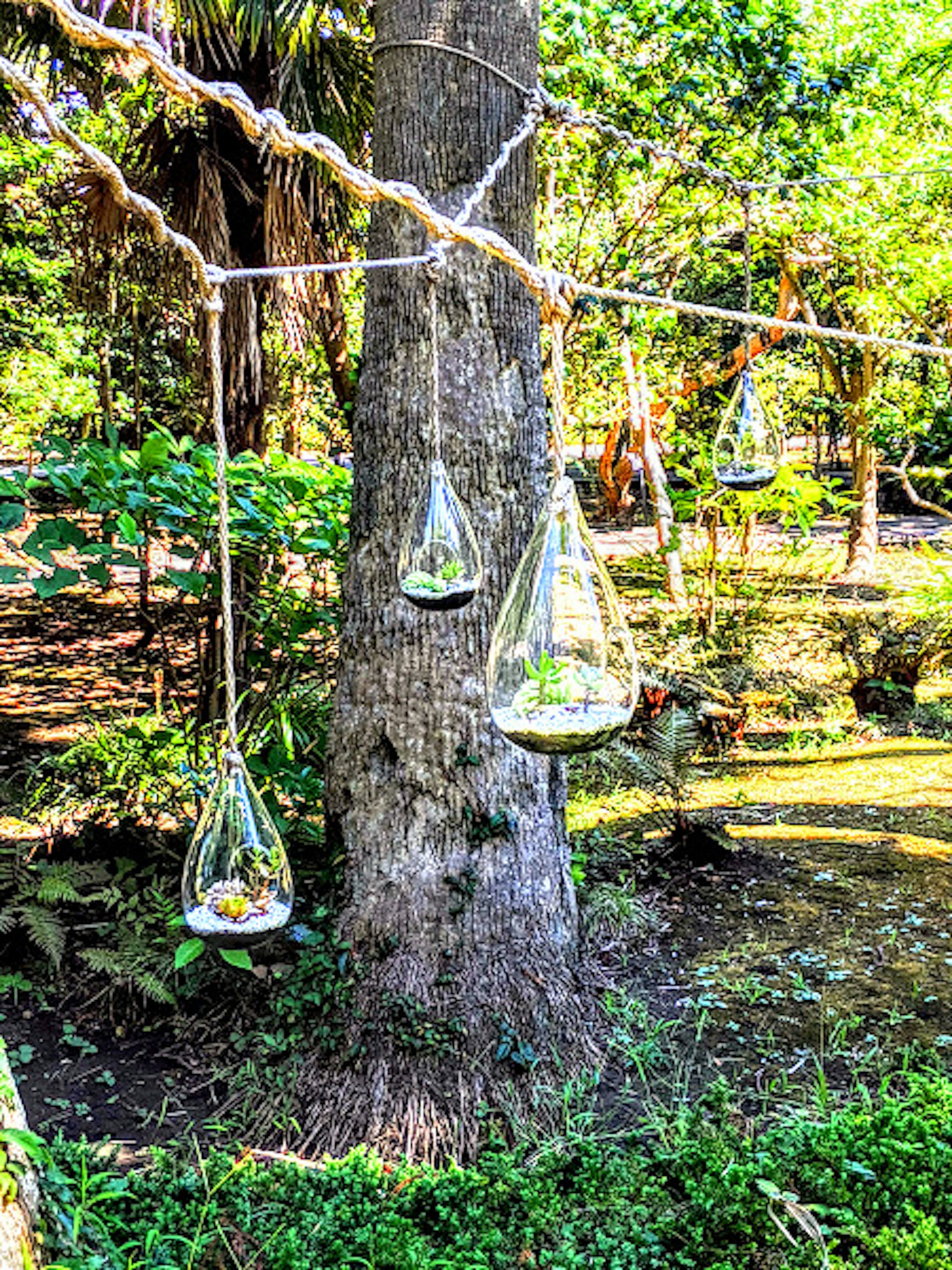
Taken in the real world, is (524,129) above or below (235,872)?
above

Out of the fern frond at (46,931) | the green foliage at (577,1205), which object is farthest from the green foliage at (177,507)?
the green foliage at (577,1205)

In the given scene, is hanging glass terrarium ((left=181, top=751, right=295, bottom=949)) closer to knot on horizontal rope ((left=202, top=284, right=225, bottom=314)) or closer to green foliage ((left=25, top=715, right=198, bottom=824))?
knot on horizontal rope ((left=202, top=284, right=225, bottom=314))

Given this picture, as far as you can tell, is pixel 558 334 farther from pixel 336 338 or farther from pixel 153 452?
pixel 336 338

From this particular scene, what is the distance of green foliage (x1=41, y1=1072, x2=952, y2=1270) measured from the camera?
2689mm

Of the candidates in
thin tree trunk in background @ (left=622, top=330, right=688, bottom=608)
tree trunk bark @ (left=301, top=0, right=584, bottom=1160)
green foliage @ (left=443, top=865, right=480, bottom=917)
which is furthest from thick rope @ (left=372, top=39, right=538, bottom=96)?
thin tree trunk in background @ (left=622, top=330, right=688, bottom=608)

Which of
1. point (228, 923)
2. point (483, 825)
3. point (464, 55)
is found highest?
point (464, 55)

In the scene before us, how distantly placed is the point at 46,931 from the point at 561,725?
9.38 feet

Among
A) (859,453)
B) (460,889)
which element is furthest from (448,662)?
(859,453)

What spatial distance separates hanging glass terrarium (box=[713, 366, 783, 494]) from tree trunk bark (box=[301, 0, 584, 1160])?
77cm

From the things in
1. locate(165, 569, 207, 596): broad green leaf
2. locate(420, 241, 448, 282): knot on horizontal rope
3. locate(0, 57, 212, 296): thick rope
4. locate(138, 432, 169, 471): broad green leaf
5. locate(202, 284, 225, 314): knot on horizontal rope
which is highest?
locate(0, 57, 212, 296): thick rope

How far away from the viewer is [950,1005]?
12.9 feet

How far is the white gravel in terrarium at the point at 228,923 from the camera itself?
76.5 inches

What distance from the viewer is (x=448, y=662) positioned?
11.5 feet

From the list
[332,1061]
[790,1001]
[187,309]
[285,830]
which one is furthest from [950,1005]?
[187,309]
